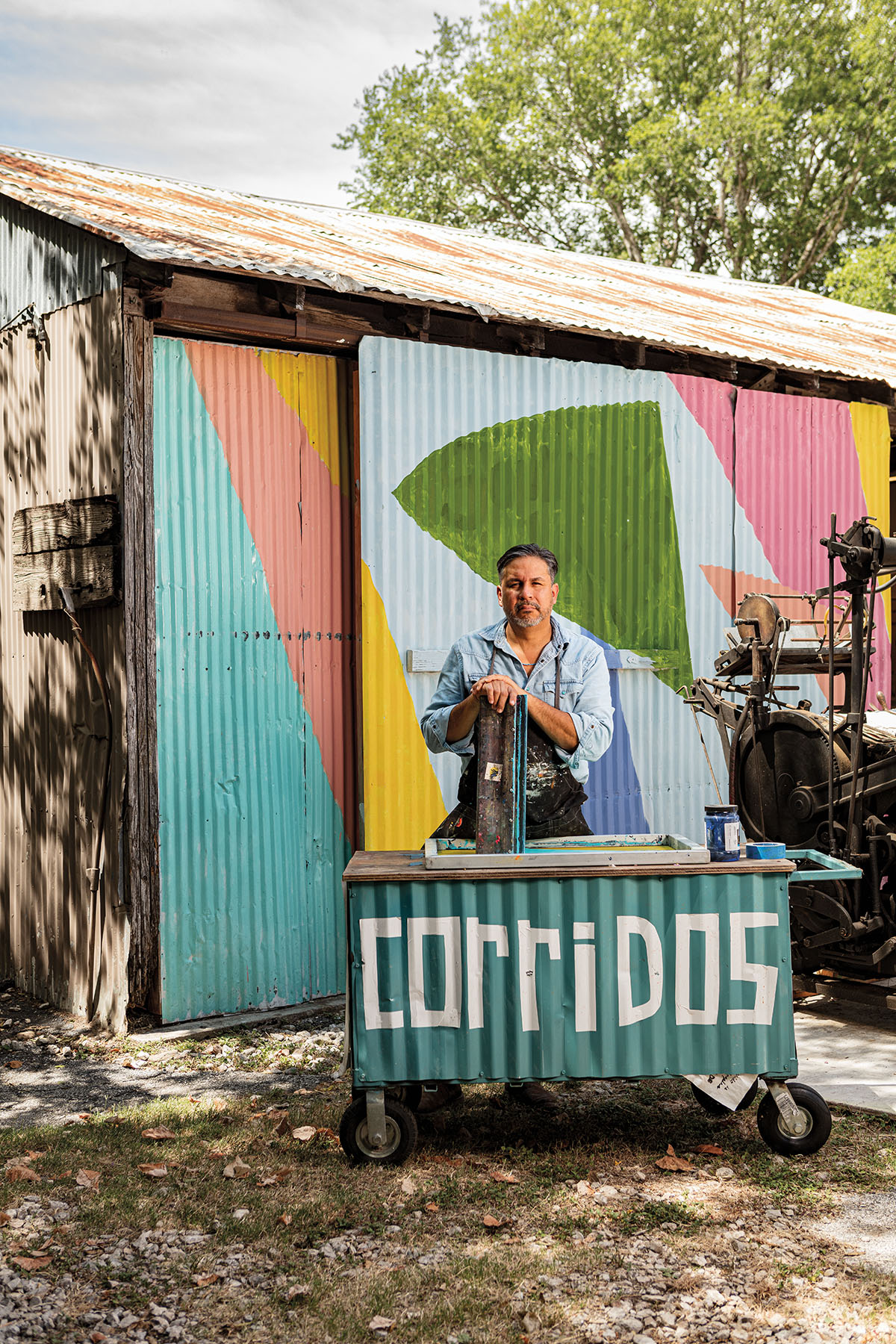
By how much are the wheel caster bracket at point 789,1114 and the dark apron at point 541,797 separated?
1.28 m

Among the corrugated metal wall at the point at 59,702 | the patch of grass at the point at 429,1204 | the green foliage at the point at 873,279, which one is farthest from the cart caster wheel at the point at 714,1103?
the green foliage at the point at 873,279

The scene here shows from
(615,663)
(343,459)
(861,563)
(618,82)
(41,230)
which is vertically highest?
(618,82)

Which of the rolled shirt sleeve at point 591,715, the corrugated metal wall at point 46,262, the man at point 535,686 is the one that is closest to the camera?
the rolled shirt sleeve at point 591,715

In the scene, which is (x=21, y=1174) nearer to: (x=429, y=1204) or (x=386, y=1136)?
(x=386, y=1136)

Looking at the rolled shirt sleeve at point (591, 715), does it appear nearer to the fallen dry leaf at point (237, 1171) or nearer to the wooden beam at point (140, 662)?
the fallen dry leaf at point (237, 1171)

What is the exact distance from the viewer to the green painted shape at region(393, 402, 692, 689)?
789cm

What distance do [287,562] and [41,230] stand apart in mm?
2548

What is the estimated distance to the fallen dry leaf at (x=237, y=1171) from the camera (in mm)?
4871

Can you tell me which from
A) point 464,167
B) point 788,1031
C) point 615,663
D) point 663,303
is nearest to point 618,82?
point 464,167

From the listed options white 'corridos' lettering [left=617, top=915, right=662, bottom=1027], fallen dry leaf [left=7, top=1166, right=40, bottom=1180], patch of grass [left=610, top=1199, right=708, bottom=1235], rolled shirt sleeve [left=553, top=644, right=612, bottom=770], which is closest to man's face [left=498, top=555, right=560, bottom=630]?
rolled shirt sleeve [left=553, top=644, right=612, bottom=770]

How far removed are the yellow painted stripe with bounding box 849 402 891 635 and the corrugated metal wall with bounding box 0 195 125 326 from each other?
6080 millimetres

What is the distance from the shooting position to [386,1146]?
492cm

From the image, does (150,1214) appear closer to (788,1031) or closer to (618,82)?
(788,1031)

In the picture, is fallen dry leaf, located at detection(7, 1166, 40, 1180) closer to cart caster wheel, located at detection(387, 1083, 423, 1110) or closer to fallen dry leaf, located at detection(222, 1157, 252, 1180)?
fallen dry leaf, located at detection(222, 1157, 252, 1180)
